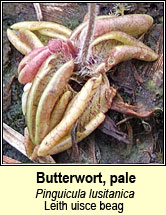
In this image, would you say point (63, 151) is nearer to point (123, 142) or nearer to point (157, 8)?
point (123, 142)

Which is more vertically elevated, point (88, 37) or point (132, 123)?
point (88, 37)

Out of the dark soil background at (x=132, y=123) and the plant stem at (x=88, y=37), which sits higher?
the plant stem at (x=88, y=37)

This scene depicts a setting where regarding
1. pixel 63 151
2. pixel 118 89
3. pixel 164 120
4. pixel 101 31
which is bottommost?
pixel 63 151

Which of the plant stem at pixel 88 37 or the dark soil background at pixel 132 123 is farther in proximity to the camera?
the dark soil background at pixel 132 123

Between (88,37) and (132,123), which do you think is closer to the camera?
(88,37)

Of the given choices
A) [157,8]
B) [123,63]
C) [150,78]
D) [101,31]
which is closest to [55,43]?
[101,31]

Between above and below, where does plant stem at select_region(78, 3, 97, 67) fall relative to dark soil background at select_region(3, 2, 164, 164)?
above

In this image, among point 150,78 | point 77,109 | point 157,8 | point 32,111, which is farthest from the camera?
point 157,8

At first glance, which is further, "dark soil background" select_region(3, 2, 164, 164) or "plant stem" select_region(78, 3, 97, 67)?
"dark soil background" select_region(3, 2, 164, 164)
